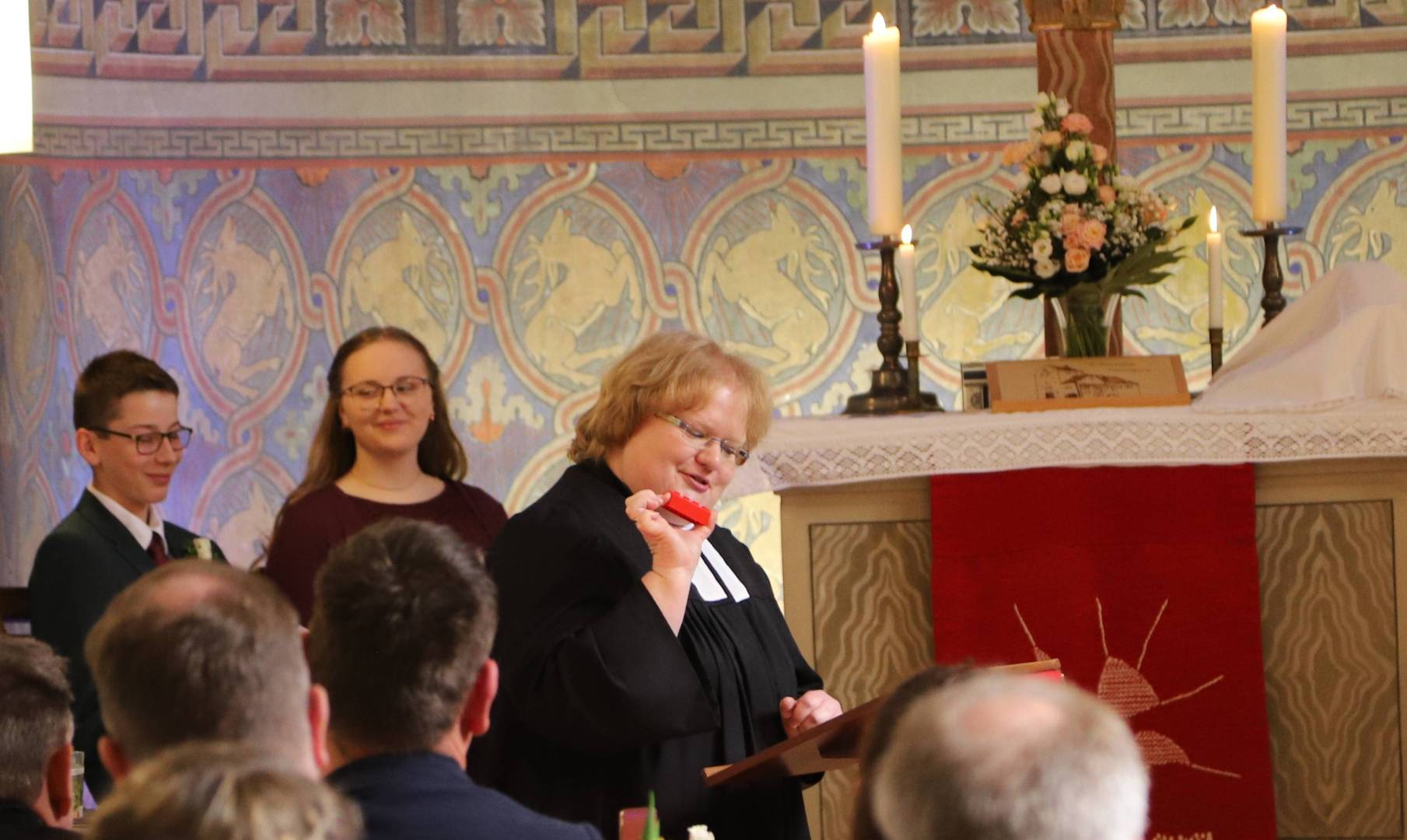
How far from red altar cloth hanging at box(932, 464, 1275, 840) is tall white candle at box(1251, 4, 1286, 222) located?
74cm

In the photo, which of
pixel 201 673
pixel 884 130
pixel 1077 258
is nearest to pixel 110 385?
pixel 884 130

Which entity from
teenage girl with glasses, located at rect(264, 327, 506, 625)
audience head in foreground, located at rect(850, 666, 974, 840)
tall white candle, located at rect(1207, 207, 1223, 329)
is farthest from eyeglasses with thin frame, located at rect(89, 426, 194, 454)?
audience head in foreground, located at rect(850, 666, 974, 840)

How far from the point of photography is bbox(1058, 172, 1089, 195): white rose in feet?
13.2

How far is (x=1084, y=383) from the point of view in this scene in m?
4.00

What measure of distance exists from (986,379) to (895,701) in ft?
8.34

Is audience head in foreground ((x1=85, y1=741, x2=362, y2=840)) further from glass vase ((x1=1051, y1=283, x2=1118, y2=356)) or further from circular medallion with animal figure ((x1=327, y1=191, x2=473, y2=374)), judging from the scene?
circular medallion with animal figure ((x1=327, y1=191, x2=473, y2=374))

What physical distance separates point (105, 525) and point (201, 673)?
7.94 ft

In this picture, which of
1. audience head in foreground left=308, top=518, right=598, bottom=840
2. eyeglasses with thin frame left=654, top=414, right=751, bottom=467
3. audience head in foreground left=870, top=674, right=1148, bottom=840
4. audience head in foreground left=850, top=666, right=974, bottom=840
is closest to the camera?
audience head in foreground left=870, top=674, right=1148, bottom=840

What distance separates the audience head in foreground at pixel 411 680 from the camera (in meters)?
1.90

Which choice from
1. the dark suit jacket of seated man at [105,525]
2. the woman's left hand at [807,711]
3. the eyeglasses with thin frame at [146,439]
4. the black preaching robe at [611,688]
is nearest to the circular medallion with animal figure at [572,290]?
the dark suit jacket of seated man at [105,525]

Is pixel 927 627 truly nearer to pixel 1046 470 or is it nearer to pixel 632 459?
pixel 1046 470

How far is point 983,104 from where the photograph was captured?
241 inches

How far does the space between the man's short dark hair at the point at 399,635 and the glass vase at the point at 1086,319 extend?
2.29 metres

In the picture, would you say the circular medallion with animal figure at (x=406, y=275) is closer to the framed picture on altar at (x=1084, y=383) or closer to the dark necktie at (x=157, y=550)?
the dark necktie at (x=157, y=550)
